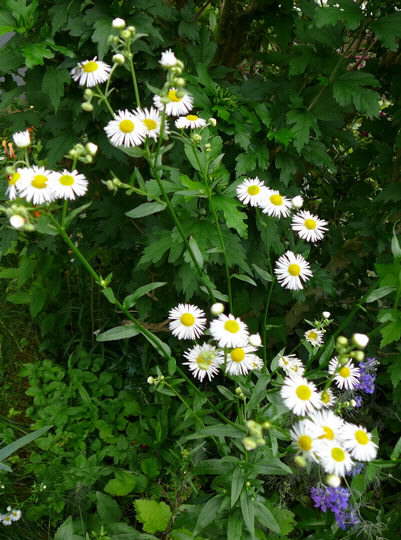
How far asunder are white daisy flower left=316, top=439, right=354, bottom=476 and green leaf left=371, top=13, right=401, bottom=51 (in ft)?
3.21

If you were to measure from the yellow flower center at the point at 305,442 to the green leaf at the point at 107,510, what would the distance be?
0.95m

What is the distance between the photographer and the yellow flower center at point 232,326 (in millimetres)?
1109

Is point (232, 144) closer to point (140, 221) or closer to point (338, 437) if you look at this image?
point (140, 221)

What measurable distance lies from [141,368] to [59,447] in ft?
1.43

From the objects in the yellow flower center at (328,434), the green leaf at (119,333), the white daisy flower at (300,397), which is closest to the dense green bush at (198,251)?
the green leaf at (119,333)

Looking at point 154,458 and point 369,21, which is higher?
point 369,21

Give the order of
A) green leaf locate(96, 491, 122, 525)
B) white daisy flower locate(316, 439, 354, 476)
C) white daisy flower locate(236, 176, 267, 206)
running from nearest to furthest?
white daisy flower locate(316, 439, 354, 476), white daisy flower locate(236, 176, 267, 206), green leaf locate(96, 491, 122, 525)

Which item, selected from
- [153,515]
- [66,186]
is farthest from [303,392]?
[153,515]

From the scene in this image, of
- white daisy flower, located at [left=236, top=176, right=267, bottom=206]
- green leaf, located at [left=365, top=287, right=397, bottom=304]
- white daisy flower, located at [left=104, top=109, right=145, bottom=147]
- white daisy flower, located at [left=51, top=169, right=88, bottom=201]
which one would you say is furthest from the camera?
white daisy flower, located at [left=236, top=176, right=267, bottom=206]

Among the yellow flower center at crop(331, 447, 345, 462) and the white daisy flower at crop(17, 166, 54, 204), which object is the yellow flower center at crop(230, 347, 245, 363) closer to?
the yellow flower center at crop(331, 447, 345, 462)

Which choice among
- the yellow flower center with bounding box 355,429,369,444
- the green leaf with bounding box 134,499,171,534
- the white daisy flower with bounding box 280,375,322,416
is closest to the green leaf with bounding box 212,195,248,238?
the white daisy flower with bounding box 280,375,322,416

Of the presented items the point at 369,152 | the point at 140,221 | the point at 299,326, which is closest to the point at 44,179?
the point at 140,221

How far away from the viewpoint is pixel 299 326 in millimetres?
2277

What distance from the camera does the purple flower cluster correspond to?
149cm
